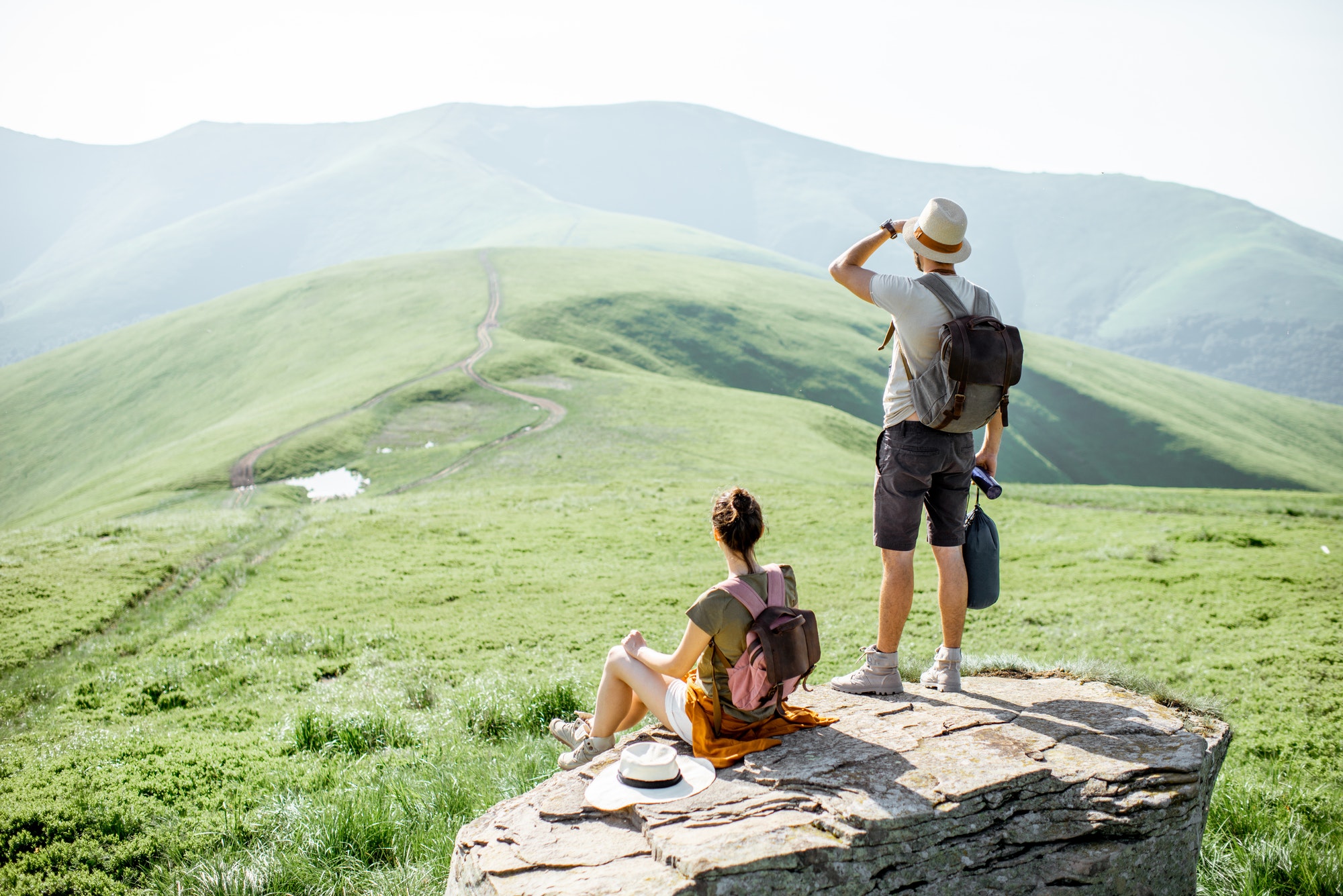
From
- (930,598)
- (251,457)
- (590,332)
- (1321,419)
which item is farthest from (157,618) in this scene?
(1321,419)

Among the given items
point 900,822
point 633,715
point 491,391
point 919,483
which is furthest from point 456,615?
point 491,391

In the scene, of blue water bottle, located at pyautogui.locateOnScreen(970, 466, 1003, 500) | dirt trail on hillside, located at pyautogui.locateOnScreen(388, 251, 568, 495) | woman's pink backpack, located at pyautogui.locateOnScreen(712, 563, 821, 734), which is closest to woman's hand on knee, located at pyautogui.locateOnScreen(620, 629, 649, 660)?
woman's pink backpack, located at pyautogui.locateOnScreen(712, 563, 821, 734)

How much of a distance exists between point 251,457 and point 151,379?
5542cm

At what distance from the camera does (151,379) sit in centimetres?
9494

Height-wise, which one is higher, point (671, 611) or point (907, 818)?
point (907, 818)

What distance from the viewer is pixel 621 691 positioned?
686 centimetres

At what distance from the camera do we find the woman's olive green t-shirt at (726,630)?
5.92 m

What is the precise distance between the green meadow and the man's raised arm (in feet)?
14.5

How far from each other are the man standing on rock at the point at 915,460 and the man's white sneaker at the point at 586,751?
2.05m

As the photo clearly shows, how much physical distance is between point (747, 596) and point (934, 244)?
3.18 meters

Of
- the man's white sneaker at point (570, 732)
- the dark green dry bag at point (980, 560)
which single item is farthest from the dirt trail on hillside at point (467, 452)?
the dark green dry bag at point (980, 560)

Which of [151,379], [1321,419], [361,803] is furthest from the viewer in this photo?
[1321,419]

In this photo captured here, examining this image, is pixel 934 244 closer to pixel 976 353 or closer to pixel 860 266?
pixel 860 266

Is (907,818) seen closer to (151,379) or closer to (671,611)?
(671,611)
